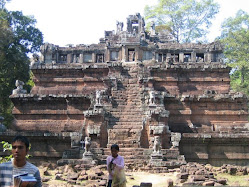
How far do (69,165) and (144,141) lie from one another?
458 centimetres

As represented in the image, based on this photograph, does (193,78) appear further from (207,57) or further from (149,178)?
(149,178)

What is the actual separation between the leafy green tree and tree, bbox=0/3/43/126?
20813 mm

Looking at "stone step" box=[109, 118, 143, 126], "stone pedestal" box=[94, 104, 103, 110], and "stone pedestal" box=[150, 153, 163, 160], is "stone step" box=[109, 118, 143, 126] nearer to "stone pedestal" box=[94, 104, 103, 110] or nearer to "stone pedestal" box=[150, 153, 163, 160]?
"stone pedestal" box=[94, 104, 103, 110]

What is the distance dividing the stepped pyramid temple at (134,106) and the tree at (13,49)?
7.43 m

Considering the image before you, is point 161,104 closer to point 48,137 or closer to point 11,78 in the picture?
point 48,137

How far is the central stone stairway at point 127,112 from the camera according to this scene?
649 inches

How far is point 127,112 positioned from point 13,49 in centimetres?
1790

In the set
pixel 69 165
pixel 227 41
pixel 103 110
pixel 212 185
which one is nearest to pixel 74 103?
pixel 103 110

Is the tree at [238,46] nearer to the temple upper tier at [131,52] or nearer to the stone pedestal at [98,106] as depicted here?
the temple upper tier at [131,52]

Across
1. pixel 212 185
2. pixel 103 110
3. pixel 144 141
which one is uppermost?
pixel 103 110

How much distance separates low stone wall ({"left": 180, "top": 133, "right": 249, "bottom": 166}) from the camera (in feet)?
56.5

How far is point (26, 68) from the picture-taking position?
3181cm

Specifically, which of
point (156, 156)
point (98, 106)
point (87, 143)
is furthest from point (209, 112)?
point (87, 143)

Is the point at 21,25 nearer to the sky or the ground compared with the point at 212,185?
nearer to the sky
